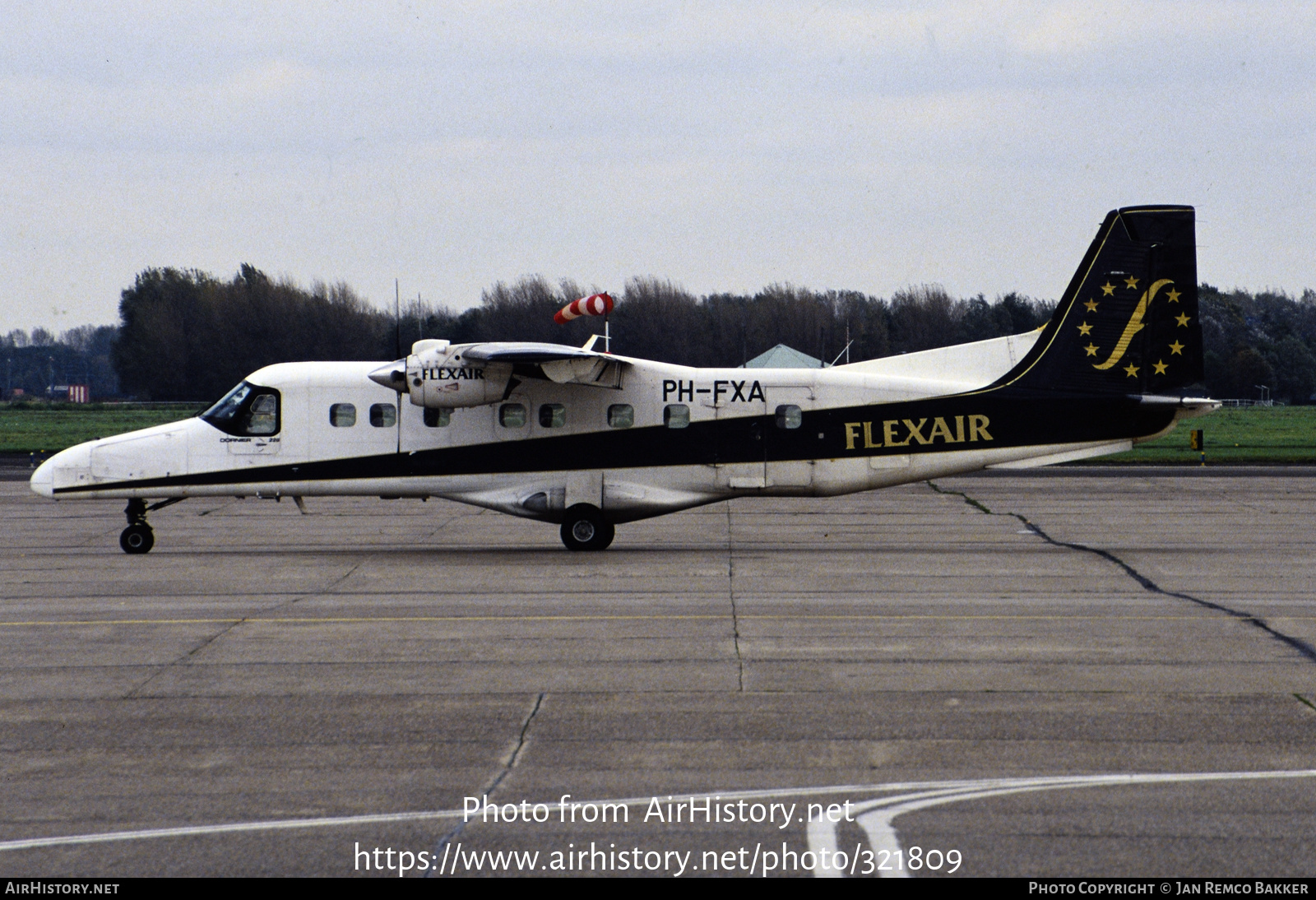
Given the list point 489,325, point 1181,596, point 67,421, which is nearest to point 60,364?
point 67,421

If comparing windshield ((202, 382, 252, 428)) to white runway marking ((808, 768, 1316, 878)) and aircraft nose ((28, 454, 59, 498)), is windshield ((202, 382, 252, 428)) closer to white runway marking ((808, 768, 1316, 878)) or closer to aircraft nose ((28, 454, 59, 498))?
aircraft nose ((28, 454, 59, 498))

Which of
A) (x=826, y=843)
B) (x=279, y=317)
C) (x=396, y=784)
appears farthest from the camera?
(x=279, y=317)

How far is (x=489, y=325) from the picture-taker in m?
43.7

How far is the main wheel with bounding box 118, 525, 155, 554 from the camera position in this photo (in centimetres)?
2105

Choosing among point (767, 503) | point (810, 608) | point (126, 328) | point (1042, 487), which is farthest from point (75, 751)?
point (126, 328)

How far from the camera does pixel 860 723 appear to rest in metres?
9.98

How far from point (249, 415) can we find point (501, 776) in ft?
46.0

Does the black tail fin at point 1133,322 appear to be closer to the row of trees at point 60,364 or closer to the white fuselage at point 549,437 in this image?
the white fuselage at point 549,437

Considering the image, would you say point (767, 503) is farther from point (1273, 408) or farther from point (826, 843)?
point (1273, 408)

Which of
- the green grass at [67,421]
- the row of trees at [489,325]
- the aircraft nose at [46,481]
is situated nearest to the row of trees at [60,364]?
the green grass at [67,421]

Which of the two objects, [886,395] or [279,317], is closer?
[886,395]

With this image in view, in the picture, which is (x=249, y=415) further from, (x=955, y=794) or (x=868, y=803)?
(x=955, y=794)

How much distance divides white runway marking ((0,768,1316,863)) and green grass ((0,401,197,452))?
4398 cm

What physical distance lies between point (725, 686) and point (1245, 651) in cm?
535
